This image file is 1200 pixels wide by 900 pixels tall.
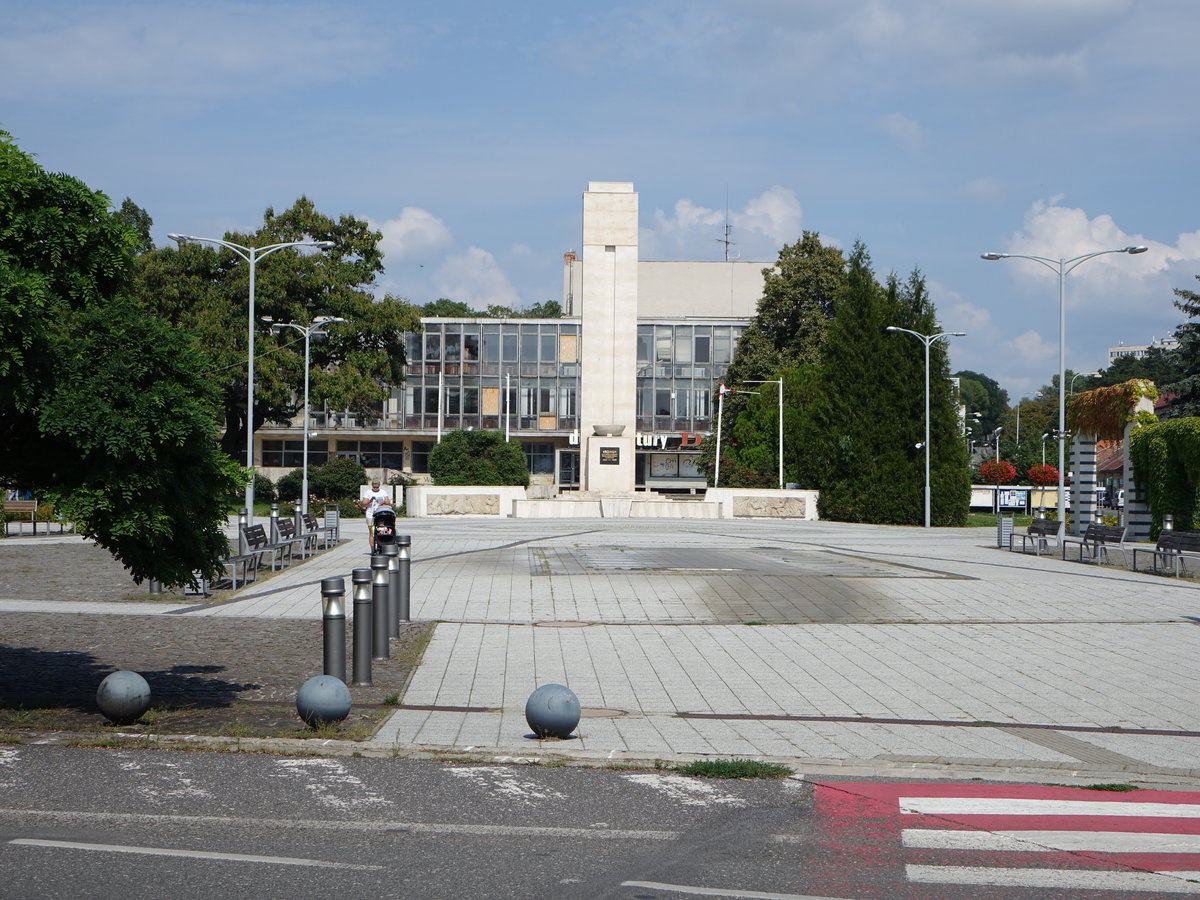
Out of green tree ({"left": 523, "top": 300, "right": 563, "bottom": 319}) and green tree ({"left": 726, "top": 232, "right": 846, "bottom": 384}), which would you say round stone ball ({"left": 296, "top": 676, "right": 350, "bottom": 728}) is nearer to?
green tree ({"left": 726, "top": 232, "right": 846, "bottom": 384})

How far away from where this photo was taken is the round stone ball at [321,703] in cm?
861

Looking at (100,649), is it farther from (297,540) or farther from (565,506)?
(565,506)

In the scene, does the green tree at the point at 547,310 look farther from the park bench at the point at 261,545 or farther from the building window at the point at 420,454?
the park bench at the point at 261,545

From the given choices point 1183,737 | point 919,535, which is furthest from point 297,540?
point 919,535

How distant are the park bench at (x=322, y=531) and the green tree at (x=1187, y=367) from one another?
38.0 m

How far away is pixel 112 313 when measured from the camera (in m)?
8.62

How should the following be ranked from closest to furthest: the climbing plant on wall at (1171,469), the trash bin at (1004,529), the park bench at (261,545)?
the park bench at (261,545) < the trash bin at (1004,529) < the climbing plant on wall at (1171,469)

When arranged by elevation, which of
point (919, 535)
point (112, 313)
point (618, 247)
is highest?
point (618, 247)

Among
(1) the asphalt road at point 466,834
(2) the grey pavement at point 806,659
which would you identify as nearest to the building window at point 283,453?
(2) the grey pavement at point 806,659

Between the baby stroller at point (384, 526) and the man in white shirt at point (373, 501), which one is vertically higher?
the man in white shirt at point (373, 501)

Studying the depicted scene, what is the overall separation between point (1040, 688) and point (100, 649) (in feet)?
30.4

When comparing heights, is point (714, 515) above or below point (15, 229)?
below

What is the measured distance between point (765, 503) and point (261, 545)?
34.4 m

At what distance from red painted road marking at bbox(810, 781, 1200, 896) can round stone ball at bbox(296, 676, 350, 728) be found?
10.9 feet
